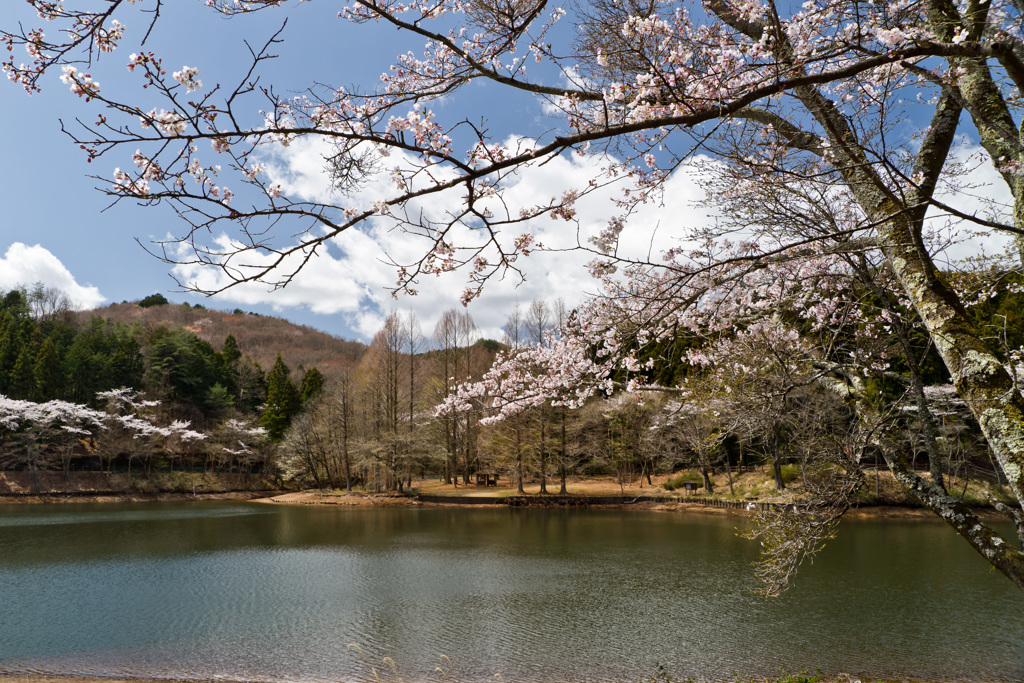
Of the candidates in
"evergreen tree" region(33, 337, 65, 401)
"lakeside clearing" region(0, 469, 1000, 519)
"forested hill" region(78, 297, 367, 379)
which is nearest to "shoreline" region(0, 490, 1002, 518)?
"lakeside clearing" region(0, 469, 1000, 519)

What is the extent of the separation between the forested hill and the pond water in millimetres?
46059

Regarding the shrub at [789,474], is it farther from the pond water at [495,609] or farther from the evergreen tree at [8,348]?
the evergreen tree at [8,348]

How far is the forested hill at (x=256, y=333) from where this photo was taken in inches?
2424

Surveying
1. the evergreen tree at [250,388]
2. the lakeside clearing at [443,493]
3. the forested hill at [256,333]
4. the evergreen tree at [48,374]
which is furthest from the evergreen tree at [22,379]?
the forested hill at [256,333]

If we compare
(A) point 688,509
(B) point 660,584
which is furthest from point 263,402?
(B) point 660,584

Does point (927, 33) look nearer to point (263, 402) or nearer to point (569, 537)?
point (569, 537)

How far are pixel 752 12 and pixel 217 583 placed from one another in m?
11.2

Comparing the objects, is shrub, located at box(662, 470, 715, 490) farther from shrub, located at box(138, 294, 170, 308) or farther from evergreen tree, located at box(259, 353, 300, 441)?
shrub, located at box(138, 294, 170, 308)

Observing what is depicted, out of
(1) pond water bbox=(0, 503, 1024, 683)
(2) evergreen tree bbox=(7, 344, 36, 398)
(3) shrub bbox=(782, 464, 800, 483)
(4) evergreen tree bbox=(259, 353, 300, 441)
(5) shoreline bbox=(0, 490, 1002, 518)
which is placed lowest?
(5) shoreline bbox=(0, 490, 1002, 518)

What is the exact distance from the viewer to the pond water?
6266 mm

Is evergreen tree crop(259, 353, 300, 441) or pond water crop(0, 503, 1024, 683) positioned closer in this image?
pond water crop(0, 503, 1024, 683)

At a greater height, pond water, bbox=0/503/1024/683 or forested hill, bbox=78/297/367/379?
forested hill, bbox=78/297/367/379

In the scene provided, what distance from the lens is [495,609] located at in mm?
8328

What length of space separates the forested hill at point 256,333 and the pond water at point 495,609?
46.1 metres
